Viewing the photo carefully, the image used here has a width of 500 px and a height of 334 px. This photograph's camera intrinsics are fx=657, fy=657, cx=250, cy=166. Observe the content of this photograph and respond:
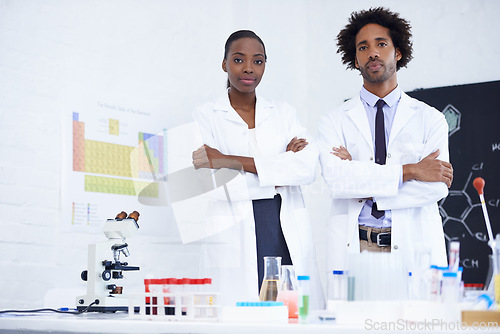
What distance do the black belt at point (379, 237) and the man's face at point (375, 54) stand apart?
68cm

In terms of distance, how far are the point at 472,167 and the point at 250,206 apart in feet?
5.49

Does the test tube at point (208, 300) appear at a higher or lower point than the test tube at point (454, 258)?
lower

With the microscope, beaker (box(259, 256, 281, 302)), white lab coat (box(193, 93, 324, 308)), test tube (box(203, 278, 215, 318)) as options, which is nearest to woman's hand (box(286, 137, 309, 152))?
white lab coat (box(193, 93, 324, 308))

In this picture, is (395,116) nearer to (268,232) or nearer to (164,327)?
(268,232)

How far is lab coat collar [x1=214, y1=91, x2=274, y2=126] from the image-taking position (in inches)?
115

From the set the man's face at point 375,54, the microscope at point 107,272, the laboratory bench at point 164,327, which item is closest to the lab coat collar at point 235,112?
the man's face at point 375,54

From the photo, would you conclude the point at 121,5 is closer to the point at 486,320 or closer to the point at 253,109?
the point at 253,109

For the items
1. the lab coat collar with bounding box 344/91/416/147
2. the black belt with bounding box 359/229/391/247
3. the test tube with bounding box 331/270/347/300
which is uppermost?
the lab coat collar with bounding box 344/91/416/147

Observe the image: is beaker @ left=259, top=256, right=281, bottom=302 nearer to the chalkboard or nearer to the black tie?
the black tie

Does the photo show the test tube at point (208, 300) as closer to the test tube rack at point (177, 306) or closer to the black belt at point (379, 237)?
the test tube rack at point (177, 306)

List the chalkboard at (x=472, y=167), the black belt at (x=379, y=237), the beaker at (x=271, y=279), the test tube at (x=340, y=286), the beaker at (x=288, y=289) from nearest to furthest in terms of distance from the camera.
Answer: the test tube at (x=340, y=286)
the beaker at (x=288, y=289)
the beaker at (x=271, y=279)
the black belt at (x=379, y=237)
the chalkboard at (x=472, y=167)

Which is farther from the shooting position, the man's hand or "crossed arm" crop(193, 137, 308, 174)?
"crossed arm" crop(193, 137, 308, 174)

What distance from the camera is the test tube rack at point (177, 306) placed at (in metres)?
1.63

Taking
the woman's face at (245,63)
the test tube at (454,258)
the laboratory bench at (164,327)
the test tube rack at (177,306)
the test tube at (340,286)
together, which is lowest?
the laboratory bench at (164,327)
